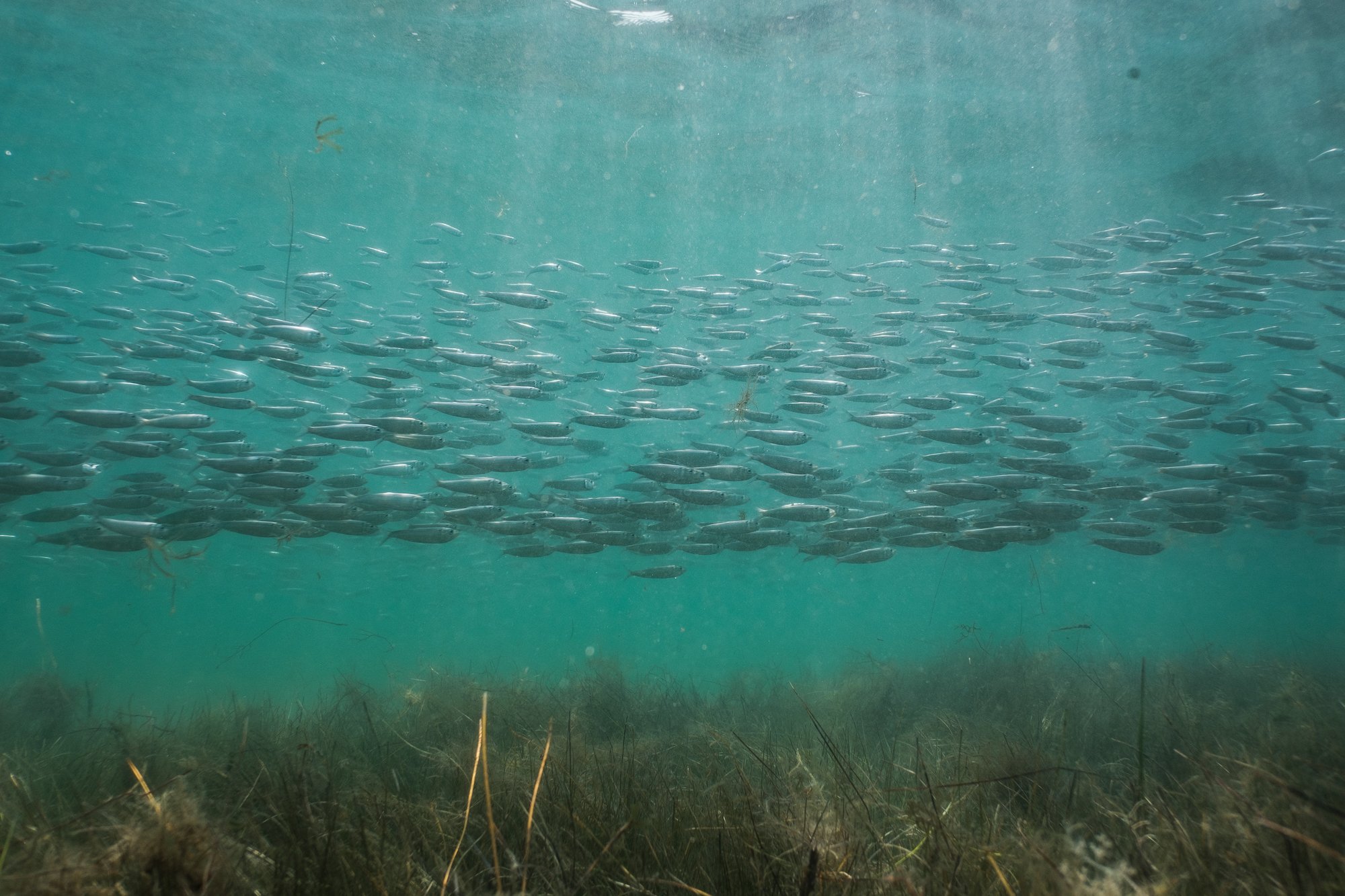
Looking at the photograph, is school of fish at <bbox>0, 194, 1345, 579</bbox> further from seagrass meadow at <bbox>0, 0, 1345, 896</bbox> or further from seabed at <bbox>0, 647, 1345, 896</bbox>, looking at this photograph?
seabed at <bbox>0, 647, 1345, 896</bbox>

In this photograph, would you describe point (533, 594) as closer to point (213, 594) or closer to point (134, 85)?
point (213, 594)

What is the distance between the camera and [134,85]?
18250 millimetres

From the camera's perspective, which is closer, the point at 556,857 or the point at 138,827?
the point at 138,827

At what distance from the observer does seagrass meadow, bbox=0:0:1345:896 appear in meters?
2.23

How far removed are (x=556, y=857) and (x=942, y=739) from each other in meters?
4.71

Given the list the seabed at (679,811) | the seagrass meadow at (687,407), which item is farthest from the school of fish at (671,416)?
the seabed at (679,811)

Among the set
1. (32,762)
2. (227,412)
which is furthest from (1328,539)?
(227,412)

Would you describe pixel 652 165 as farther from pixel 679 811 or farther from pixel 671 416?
pixel 679 811

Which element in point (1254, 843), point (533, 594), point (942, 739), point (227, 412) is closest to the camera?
point (1254, 843)

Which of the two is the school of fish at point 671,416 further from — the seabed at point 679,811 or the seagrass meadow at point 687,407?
the seabed at point 679,811

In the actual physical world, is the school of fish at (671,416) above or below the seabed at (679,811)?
above

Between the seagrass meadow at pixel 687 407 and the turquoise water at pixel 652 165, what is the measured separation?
0.61ft

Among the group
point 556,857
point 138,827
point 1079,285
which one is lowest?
point 556,857

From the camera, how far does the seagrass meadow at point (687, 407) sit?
7.32ft
